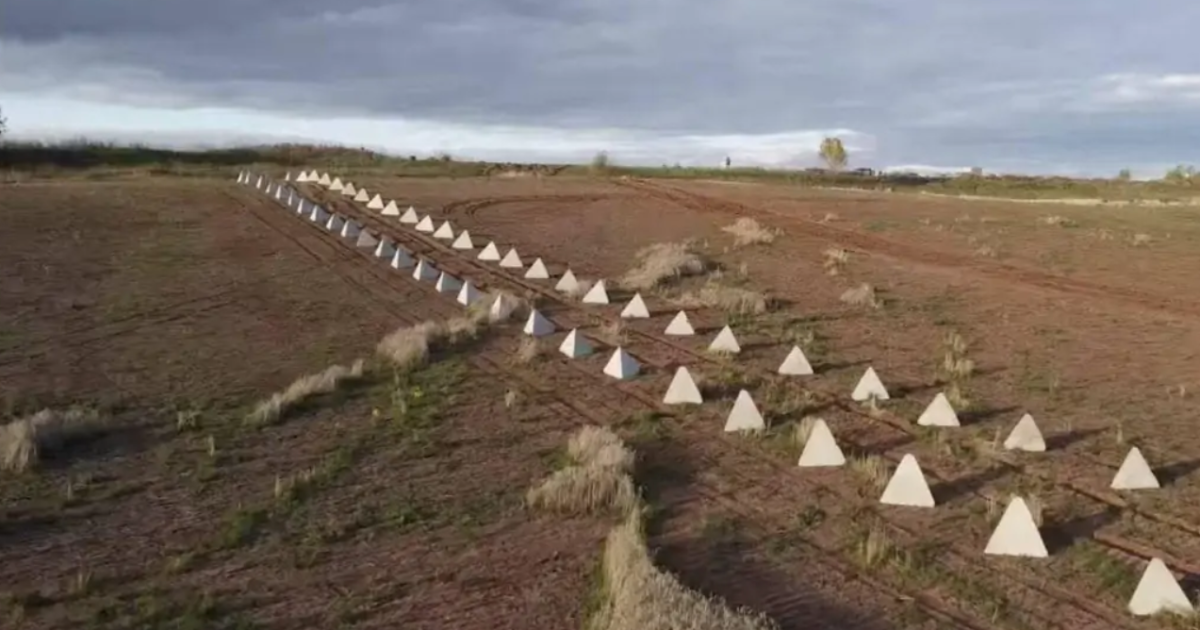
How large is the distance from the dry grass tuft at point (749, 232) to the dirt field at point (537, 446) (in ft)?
5.71

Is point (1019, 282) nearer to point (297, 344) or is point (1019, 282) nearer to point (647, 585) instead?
point (297, 344)

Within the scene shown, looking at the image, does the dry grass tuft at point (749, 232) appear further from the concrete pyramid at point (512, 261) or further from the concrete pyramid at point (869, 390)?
the concrete pyramid at point (869, 390)

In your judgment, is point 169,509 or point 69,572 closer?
point 69,572

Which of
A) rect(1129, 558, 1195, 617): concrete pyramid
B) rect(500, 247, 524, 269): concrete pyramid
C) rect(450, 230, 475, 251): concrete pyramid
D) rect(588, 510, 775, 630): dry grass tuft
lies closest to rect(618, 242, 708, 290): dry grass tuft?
rect(500, 247, 524, 269): concrete pyramid

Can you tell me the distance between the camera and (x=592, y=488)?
12586mm

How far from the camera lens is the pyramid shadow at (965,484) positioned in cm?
1277

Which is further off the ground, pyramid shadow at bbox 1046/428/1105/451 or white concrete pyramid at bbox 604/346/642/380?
pyramid shadow at bbox 1046/428/1105/451

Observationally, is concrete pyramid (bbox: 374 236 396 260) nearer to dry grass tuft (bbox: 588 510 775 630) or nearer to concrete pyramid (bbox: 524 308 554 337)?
concrete pyramid (bbox: 524 308 554 337)

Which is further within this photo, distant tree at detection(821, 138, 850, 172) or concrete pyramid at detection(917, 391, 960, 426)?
distant tree at detection(821, 138, 850, 172)

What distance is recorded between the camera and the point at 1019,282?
93.0ft

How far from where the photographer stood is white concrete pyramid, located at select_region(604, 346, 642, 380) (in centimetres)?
1827

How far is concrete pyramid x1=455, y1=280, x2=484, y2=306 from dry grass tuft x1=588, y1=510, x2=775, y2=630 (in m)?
13.9

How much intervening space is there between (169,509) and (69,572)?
1.78 m

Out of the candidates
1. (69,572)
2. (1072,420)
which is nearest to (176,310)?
(69,572)
